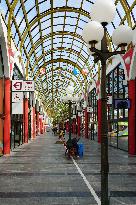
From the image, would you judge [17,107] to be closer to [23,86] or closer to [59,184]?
[23,86]

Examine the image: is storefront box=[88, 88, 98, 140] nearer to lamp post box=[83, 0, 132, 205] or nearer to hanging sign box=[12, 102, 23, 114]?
hanging sign box=[12, 102, 23, 114]

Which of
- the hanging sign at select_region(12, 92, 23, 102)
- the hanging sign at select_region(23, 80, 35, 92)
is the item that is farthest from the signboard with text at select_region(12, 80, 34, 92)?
the hanging sign at select_region(12, 92, 23, 102)

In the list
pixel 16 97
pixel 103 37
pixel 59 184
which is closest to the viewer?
pixel 103 37

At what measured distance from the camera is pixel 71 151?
68.5 ft

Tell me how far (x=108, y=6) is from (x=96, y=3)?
241 mm

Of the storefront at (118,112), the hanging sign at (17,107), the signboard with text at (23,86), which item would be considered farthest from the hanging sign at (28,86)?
the storefront at (118,112)

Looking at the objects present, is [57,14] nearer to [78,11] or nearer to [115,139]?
[78,11]

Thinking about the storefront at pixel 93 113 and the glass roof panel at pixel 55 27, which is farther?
the storefront at pixel 93 113

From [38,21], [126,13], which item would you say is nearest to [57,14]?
[38,21]

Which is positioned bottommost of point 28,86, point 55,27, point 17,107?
point 17,107

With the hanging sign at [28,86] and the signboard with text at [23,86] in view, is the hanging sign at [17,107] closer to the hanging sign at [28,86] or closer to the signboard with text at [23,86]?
the signboard with text at [23,86]

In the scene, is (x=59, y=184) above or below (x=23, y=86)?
below

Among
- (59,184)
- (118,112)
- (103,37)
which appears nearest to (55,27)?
(118,112)

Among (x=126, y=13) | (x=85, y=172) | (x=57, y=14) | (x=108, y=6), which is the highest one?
(x=57, y=14)
